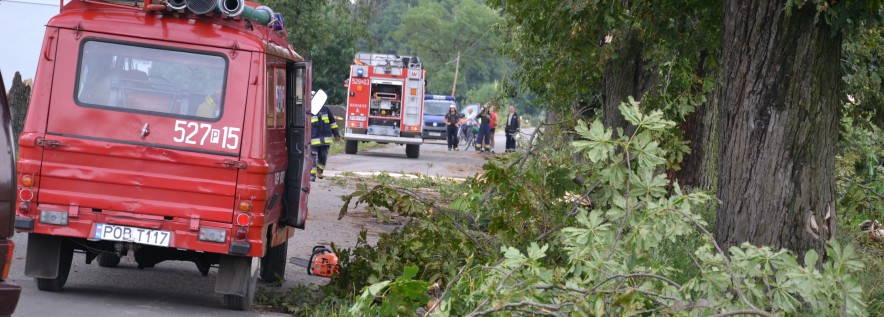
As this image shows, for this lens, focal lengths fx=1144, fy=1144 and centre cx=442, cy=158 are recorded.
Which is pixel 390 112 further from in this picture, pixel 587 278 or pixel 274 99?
pixel 587 278

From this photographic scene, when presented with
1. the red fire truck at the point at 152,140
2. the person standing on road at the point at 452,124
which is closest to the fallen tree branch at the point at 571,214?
the red fire truck at the point at 152,140

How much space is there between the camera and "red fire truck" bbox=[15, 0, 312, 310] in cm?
784

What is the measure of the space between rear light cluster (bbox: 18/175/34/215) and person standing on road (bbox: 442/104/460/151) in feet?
108

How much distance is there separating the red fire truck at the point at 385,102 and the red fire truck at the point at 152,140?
24805mm

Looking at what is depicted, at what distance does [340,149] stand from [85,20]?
27.5 metres

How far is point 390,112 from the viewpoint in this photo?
33.8 meters

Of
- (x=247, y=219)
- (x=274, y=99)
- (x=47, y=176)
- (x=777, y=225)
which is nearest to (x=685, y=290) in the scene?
(x=777, y=225)

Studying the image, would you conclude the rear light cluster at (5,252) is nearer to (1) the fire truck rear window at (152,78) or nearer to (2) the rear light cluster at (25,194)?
(2) the rear light cluster at (25,194)

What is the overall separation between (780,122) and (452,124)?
35.0m

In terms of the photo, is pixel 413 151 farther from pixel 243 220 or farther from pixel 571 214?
pixel 243 220

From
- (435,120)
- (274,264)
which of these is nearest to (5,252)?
(274,264)

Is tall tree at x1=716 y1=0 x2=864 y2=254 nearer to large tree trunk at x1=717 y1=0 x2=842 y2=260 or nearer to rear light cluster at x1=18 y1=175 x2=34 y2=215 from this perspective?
large tree trunk at x1=717 y1=0 x2=842 y2=260

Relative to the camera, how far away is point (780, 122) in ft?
23.4

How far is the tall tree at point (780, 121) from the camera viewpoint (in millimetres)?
7066
